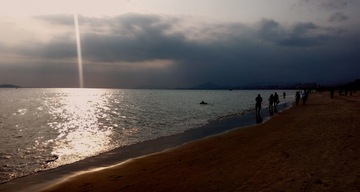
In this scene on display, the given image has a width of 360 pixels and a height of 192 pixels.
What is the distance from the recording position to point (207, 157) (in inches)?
378

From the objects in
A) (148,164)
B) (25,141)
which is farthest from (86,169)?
(25,141)

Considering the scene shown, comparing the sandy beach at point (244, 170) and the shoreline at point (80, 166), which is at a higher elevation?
the sandy beach at point (244, 170)

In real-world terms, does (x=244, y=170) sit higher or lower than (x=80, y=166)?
higher

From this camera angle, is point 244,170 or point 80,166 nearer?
point 244,170

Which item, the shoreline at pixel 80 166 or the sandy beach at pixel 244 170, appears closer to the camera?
the sandy beach at pixel 244 170

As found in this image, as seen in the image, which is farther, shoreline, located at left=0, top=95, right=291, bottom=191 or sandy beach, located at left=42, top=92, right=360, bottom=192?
shoreline, located at left=0, top=95, right=291, bottom=191

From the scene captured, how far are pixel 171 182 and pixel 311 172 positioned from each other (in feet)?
13.8

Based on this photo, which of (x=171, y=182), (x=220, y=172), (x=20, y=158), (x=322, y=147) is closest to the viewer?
(x=171, y=182)

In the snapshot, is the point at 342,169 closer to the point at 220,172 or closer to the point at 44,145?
the point at 220,172

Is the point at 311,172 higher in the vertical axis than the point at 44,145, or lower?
higher

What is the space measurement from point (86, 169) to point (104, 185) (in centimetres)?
282

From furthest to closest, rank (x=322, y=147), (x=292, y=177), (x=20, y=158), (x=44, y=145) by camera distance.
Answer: (x=44, y=145)
(x=20, y=158)
(x=322, y=147)
(x=292, y=177)

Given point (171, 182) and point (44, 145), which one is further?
point (44, 145)

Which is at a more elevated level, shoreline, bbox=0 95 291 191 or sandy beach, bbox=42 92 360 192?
sandy beach, bbox=42 92 360 192
